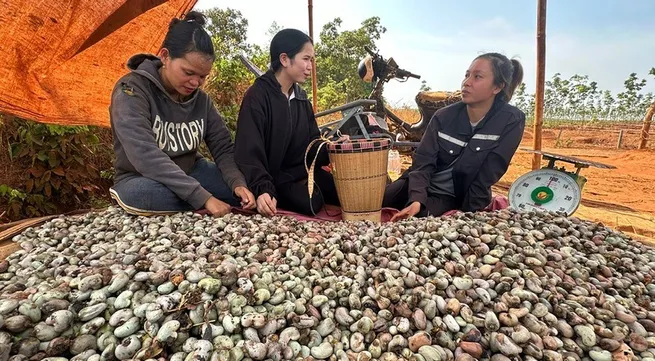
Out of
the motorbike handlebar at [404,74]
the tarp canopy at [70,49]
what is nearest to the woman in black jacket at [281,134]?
the tarp canopy at [70,49]

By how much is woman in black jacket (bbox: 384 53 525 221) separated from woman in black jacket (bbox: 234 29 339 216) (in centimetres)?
60

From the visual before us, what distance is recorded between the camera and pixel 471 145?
7.39ft

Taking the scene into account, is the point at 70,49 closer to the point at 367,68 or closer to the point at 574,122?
the point at 367,68

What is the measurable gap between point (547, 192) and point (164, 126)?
215 cm

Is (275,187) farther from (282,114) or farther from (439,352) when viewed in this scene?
(439,352)

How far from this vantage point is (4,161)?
2459mm

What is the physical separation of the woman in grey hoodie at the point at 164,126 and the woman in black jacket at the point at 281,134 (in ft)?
0.42

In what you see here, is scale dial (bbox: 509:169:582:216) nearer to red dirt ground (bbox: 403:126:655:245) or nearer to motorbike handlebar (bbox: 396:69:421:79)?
red dirt ground (bbox: 403:126:655:245)

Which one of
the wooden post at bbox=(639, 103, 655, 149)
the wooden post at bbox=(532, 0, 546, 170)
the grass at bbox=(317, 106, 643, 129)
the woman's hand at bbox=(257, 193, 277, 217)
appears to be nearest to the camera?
the woman's hand at bbox=(257, 193, 277, 217)

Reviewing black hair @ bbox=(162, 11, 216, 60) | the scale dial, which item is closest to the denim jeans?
black hair @ bbox=(162, 11, 216, 60)

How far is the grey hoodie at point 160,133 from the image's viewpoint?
1.85 meters

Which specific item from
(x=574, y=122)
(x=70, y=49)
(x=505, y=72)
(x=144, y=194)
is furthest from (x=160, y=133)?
(x=574, y=122)

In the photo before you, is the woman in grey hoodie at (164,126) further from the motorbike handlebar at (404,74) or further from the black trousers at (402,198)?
the motorbike handlebar at (404,74)

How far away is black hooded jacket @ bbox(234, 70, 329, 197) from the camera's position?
7.00 feet
